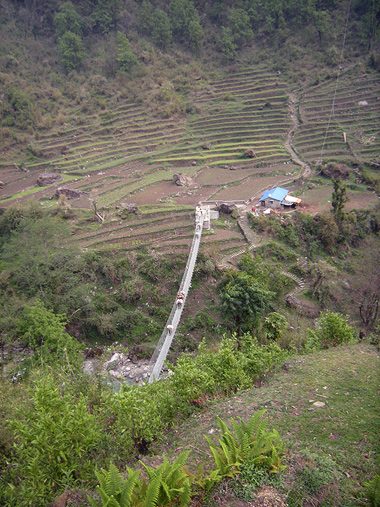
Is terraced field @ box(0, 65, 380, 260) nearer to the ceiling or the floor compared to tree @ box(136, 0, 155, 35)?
nearer to the floor

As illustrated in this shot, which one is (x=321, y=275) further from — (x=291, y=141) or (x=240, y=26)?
(x=240, y=26)

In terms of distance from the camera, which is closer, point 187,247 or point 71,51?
point 187,247

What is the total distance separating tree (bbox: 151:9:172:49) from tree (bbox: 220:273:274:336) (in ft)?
117

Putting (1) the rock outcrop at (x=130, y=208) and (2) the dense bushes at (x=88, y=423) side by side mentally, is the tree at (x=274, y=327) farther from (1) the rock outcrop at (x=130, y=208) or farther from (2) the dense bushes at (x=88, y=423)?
(1) the rock outcrop at (x=130, y=208)

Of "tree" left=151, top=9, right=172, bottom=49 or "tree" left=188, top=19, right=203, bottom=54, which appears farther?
"tree" left=188, top=19, right=203, bottom=54

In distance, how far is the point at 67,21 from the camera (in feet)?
129

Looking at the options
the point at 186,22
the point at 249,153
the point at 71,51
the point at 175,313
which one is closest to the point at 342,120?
the point at 249,153

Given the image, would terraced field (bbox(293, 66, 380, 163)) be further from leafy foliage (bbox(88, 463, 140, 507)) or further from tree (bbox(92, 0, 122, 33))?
leafy foliage (bbox(88, 463, 140, 507))

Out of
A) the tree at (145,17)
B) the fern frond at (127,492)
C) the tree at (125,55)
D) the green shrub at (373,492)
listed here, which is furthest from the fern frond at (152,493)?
the tree at (145,17)

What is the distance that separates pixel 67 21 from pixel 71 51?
4721 mm

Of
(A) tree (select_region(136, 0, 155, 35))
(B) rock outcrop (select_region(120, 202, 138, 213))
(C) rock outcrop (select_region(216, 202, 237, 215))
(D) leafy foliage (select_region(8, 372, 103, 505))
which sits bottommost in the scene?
(C) rock outcrop (select_region(216, 202, 237, 215))

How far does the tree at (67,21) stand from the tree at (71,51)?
190 centimetres

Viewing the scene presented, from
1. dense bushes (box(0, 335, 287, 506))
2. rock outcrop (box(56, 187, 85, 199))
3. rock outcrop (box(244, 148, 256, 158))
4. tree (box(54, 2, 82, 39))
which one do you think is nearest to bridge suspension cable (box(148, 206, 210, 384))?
dense bushes (box(0, 335, 287, 506))

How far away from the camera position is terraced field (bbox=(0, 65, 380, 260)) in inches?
862
